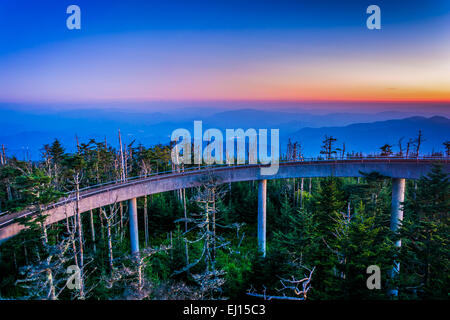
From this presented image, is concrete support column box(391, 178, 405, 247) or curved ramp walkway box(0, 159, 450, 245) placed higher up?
curved ramp walkway box(0, 159, 450, 245)

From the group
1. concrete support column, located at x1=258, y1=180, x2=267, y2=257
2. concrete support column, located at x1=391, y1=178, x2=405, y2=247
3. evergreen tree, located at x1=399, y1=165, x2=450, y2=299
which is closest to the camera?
evergreen tree, located at x1=399, y1=165, x2=450, y2=299

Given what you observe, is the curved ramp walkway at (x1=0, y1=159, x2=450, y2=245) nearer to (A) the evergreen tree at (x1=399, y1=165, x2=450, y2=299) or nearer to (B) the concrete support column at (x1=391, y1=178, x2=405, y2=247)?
(B) the concrete support column at (x1=391, y1=178, x2=405, y2=247)

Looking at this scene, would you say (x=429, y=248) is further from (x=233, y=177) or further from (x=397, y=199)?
(x=233, y=177)

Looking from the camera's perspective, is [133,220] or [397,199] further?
[133,220]

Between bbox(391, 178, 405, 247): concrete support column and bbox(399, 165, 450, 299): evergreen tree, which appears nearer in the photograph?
bbox(399, 165, 450, 299): evergreen tree

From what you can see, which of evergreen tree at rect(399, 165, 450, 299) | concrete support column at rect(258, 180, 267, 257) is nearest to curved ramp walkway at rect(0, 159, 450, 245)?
concrete support column at rect(258, 180, 267, 257)

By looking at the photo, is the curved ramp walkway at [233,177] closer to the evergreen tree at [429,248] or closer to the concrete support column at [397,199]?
the concrete support column at [397,199]

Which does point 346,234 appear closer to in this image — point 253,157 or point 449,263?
point 449,263

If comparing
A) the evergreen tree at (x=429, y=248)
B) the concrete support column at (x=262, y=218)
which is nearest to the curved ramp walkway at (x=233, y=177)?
the concrete support column at (x=262, y=218)

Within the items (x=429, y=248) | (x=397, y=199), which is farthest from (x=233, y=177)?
(x=429, y=248)

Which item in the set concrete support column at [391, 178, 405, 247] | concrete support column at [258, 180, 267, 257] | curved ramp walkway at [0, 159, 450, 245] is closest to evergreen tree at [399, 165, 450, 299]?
curved ramp walkway at [0, 159, 450, 245]

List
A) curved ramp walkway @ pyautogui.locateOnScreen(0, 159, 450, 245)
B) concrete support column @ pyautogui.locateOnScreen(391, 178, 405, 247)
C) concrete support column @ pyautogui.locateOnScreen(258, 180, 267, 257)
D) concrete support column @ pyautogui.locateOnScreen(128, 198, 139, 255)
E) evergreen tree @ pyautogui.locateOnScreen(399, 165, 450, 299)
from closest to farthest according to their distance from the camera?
evergreen tree @ pyautogui.locateOnScreen(399, 165, 450, 299) < curved ramp walkway @ pyautogui.locateOnScreen(0, 159, 450, 245) < concrete support column @ pyautogui.locateOnScreen(391, 178, 405, 247) < concrete support column @ pyautogui.locateOnScreen(128, 198, 139, 255) < concrete support column @ pyautogui.locateOnScreen(258, 180, 267, 257)
